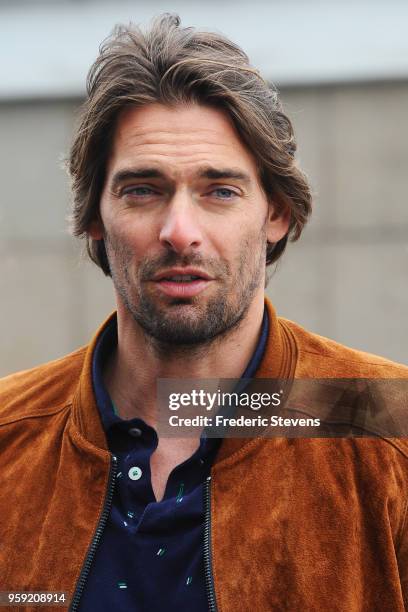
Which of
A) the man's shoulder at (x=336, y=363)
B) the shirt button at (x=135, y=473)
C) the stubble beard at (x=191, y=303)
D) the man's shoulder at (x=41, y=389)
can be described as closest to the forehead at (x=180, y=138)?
the stubble beard at (x=191, y=303)

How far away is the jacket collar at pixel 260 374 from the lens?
2.15m

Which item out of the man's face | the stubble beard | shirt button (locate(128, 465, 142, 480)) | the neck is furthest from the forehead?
shirt button (locate(128, 465, 142, 480))

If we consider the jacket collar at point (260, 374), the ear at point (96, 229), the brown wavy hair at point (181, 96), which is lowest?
the jacket collar at point (260, 374)

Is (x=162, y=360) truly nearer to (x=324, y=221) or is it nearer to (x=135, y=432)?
(x=135, y=432)

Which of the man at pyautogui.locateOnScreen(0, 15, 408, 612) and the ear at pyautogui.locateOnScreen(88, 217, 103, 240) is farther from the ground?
the ear at pyautogui.locateOnScreen(88, 217, 103, 240)

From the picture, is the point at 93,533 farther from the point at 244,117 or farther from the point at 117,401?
the point at 244,117

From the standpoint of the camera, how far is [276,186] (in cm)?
240

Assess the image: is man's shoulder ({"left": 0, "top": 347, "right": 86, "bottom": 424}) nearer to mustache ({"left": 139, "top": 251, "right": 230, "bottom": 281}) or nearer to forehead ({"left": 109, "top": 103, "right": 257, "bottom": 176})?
mustache ({"left": 139, "top": 251, "right": 230, "bottom": 281})

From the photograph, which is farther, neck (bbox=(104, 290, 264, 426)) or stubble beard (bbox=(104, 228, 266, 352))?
neck (bbox=(104, 290, 264, 426))

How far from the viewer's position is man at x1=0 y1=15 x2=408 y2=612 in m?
1.90

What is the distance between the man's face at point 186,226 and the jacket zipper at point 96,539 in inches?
14.3

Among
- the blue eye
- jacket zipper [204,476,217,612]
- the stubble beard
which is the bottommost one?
jacket zipper [204,476,217,612]

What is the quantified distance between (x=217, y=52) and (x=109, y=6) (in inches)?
130

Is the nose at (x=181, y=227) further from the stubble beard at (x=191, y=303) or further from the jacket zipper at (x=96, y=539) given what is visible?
the jacket zipper at (x=96, y=539)
